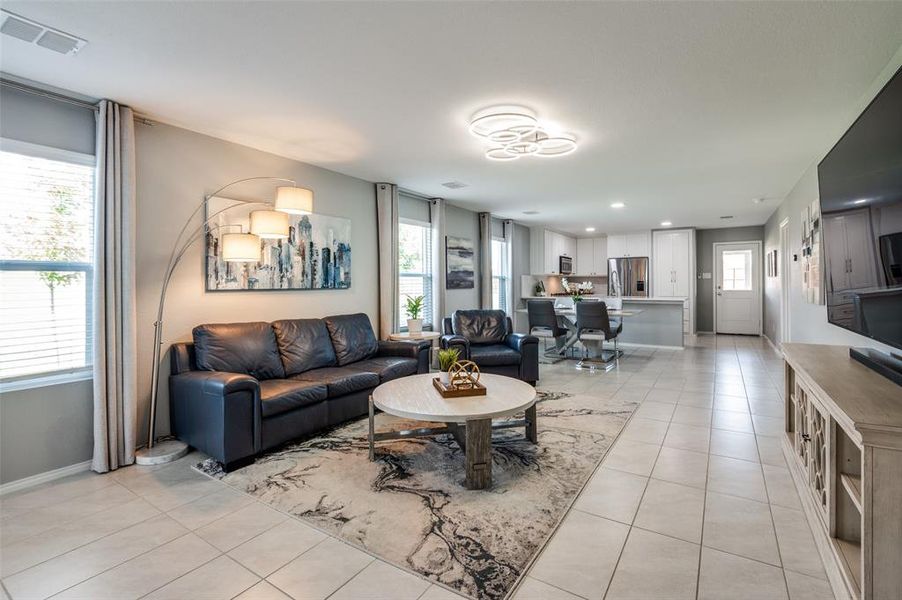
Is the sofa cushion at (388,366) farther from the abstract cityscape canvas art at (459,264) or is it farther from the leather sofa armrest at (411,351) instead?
the abstract cityscape canvas art at (459,264)

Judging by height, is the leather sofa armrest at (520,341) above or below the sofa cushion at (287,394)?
above

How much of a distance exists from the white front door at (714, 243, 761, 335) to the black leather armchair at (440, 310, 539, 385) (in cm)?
690

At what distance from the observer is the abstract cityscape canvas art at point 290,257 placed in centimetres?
372

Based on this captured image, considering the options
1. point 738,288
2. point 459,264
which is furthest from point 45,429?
point 738,288

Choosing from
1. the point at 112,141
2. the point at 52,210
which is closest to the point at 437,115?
the point at 112,141

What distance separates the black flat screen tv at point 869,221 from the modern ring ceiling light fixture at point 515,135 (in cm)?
183

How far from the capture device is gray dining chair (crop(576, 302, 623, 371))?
6043 mm

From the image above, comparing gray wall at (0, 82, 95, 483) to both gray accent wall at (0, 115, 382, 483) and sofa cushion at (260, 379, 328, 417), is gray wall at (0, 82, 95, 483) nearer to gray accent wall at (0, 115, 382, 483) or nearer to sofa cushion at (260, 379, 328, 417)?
gray accent wall at (0, 115, 382, 483)

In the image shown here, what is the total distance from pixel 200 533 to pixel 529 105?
10.7 feet

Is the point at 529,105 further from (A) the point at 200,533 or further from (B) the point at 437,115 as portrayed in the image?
(A) the point at 200,533

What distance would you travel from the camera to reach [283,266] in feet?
13.9

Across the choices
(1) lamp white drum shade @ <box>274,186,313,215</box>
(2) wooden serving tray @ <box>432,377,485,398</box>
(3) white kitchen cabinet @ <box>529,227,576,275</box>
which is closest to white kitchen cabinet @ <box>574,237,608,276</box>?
(3) white kitchen cabinet @ <box>529,227,576,275</box>

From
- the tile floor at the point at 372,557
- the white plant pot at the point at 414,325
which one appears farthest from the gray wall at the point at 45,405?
the white plant pot at the point at 414,325

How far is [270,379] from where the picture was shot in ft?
11.8
